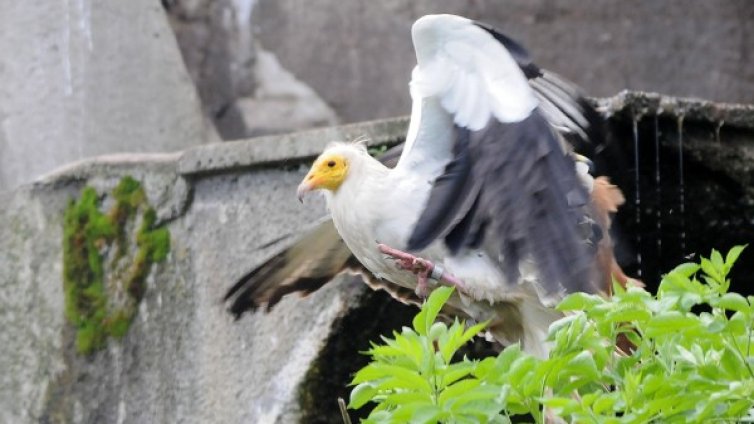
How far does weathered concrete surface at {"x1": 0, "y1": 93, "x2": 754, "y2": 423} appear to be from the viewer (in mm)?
4094

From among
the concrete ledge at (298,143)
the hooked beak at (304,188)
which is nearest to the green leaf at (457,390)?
the hooked beak at (304,188)

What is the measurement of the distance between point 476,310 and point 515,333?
0.15 m

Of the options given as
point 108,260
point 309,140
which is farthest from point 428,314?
point 108,260

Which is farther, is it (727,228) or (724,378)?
(727,228)

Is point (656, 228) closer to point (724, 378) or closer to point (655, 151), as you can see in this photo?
point (655, 151)

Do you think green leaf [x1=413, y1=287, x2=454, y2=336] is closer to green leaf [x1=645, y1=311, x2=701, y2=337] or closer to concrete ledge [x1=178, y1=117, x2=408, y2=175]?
green leaf [x1=645, y1=311, x2=701, y2=337]

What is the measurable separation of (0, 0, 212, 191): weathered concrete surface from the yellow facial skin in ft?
6.13

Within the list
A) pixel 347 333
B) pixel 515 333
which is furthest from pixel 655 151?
pixel 347 333

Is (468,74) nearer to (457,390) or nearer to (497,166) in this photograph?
(497,166)

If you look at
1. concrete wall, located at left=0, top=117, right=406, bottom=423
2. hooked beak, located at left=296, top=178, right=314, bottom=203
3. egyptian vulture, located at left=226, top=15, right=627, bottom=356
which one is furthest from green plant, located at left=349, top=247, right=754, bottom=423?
concrete wall, located at left=0, top=117, right=406, bottom=423

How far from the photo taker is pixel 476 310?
3918 millimetres

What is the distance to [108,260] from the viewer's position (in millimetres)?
4648

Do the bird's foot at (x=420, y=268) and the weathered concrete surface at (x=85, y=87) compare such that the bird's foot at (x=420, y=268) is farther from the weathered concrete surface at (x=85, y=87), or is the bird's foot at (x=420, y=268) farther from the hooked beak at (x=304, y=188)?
the weathered concrete surface at (x=85, y=87)

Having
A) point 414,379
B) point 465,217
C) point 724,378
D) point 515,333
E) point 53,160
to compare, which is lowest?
point 53,160
